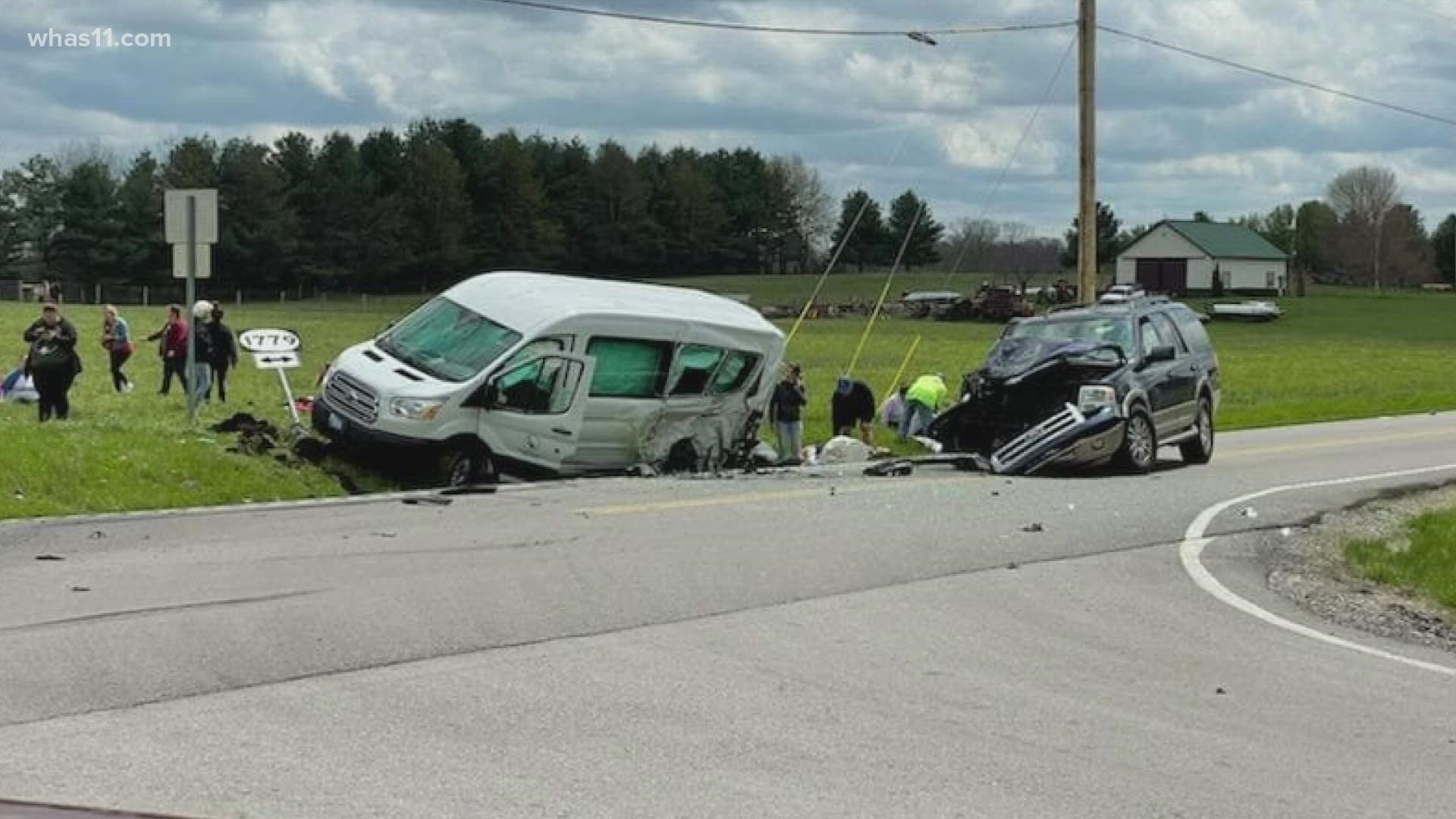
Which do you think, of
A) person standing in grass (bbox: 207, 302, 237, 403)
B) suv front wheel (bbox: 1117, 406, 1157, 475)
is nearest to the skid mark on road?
suv front wheel (bbox: 1117, 406, 1157, 475)

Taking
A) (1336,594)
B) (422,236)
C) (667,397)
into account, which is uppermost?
(422,236)

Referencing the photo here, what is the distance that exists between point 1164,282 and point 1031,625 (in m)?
117

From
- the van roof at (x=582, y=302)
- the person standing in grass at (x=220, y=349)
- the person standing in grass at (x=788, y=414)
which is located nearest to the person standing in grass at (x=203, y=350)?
the person standing in grass at (x=220, y=349)

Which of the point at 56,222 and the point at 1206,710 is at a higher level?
Answer: the point at 56,222

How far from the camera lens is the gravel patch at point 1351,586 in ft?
34.0

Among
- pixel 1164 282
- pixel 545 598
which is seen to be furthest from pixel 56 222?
pixel 545 598

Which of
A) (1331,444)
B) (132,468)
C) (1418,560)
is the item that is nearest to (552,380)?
(132,468)

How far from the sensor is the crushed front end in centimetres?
1780

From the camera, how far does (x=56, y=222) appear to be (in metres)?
101

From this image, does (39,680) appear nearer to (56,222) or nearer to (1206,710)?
(1206,710)

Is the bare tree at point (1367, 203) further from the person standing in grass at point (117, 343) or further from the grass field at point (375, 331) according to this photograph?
the person standing in grass at point (117, 343)

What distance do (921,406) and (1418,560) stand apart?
1033cm

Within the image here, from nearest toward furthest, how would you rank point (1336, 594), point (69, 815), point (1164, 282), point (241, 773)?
point (69, 815)
point (241, 773)
point (1336, 594)
point (1164, 282)

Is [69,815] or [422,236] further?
[422,236]
